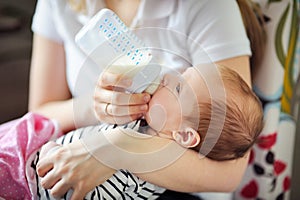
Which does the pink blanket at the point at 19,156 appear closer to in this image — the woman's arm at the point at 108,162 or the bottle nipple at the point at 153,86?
the woman's arm at the point at 108,162

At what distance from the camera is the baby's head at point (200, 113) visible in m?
0.69

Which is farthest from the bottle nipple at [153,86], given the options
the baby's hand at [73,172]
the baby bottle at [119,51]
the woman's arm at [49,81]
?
the woman's arm at [49,81]

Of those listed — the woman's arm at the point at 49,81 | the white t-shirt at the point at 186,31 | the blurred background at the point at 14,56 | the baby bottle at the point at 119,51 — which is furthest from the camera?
the blurred background at the point at 14,56

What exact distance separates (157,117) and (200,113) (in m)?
0.06

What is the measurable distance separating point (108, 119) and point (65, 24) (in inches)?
8.6

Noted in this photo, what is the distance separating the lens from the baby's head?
69cm

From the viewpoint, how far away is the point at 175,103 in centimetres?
69

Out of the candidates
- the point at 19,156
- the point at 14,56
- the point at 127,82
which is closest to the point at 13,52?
the point at 14,56

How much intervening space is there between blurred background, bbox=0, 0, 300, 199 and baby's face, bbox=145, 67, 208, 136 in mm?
473

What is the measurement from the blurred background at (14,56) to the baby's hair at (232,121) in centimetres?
41

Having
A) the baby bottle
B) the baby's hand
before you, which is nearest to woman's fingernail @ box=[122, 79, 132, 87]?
the baby bottle

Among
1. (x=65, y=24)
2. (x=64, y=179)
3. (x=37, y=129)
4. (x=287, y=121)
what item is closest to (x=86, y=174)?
(x=64, y=179)

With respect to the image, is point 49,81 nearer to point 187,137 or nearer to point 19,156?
point 19,156

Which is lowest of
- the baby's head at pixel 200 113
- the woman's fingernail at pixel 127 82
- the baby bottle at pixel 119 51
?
the baby's head at pixel 200 113
